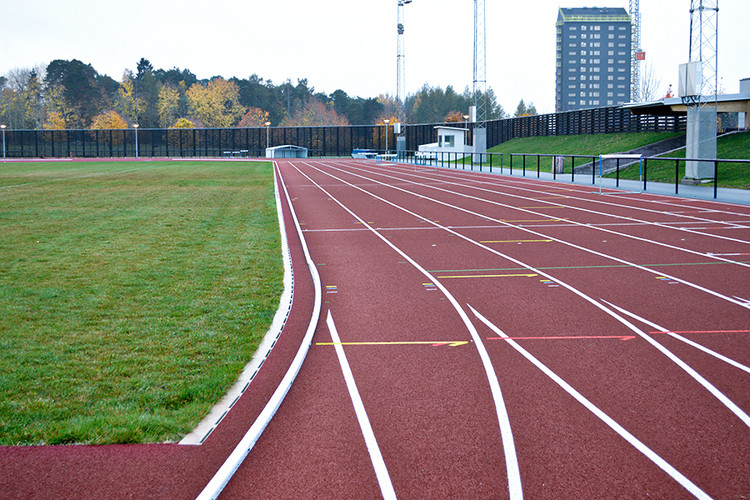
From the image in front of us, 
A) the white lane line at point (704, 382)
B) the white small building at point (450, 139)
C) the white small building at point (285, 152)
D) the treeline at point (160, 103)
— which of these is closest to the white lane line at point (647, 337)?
the white lane line at point (704, 382)

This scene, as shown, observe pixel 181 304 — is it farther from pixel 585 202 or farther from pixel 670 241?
pixel 585 202

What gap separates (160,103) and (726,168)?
10672 cm

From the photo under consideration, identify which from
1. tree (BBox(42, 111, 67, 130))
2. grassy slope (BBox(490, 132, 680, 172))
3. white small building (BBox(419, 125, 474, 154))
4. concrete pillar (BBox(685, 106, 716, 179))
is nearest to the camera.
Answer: concrete pillar (BBox(685, 106, 716, 179))

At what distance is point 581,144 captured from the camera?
51.0 m

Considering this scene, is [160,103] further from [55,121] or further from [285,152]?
[285,152]

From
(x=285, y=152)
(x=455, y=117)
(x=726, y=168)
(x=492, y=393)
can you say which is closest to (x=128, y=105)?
(x=285, y=152)

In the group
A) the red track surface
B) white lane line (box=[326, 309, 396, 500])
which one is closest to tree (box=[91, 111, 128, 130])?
the red track surface

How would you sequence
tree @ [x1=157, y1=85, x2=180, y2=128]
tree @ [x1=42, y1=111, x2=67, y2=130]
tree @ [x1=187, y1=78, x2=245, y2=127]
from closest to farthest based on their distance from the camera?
tree @ [x1=42, y1=111, x2=67, y2=130]
tree @ [x1=187, y1=78, x2=245, y2=127]
tree @ [x1=157, y1=85, x2=180, y2=128]

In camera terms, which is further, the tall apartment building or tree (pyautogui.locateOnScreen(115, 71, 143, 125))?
the tall apartment building

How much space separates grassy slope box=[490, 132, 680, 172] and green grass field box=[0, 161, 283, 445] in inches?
1265

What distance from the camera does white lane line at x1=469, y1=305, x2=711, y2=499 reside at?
3.88 metres

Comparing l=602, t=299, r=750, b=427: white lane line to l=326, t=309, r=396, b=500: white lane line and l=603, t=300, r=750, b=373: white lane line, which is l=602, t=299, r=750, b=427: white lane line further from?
l=326, t=309, r=396, b=500: white lane line

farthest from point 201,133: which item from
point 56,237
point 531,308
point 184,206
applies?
point 531,308

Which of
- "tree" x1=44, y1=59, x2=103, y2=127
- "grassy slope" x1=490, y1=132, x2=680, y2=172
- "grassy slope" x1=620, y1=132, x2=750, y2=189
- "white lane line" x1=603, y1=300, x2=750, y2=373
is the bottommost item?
"white lane line" x1=603, y1=300, x2=750, y2=373
